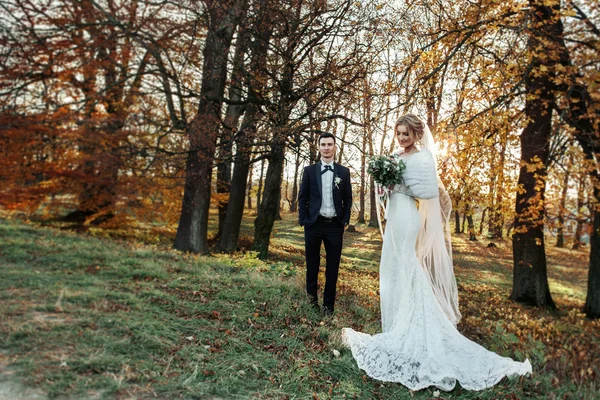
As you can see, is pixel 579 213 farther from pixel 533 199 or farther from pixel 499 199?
pixel 499 199

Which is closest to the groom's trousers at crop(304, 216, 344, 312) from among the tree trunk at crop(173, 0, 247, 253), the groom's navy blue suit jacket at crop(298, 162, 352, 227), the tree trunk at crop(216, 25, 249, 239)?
the groom's navy blue suit jacket at crop(298, 162, 352, 227)

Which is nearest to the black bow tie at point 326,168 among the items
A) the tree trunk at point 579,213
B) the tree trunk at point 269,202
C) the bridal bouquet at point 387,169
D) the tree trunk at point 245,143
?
the bridal bouquet at point 387,169

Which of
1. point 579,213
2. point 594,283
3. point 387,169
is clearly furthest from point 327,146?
point 594,283

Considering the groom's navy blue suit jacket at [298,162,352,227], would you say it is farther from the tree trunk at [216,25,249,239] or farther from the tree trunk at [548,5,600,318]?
the tree trunk at [548,5,600,318]

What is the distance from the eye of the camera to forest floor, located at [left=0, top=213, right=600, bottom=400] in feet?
11.0

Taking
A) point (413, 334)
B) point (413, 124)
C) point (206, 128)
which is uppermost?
point (206, 128)

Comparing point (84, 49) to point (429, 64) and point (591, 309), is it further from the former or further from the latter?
point (591, 309)

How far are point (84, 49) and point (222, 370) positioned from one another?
12.2 metres

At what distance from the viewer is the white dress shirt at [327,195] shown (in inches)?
215

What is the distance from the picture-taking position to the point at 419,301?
4.54 metres

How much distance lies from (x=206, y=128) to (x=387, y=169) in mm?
7024

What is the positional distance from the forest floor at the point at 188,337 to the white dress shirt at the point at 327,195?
1.35m

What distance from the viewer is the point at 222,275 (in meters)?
7.31

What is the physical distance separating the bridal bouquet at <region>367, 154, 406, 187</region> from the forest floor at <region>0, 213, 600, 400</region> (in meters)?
1.84
